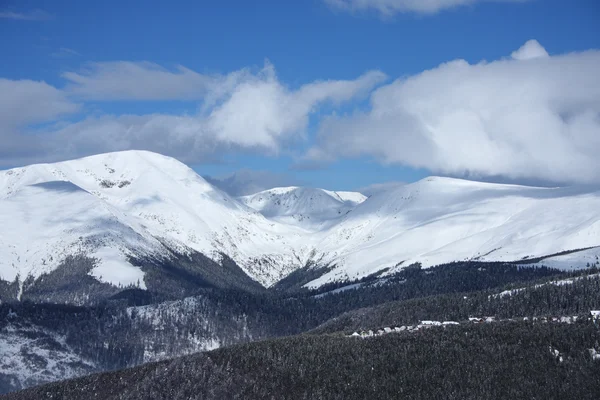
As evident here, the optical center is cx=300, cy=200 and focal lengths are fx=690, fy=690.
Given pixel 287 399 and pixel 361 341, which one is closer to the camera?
pixel 287 399

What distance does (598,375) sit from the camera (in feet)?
493

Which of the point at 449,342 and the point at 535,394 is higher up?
the point at 449,342

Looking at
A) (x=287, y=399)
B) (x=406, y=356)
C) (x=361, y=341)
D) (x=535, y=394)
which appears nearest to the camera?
(x=535, y=394)

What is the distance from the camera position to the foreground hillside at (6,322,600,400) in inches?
6004

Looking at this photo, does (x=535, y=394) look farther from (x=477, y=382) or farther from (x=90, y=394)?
(x=90, y=394)

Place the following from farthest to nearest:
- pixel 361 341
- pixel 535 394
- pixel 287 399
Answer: pixel 361 341
pixel 287 399
pixel 535 394

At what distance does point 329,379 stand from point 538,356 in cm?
4926

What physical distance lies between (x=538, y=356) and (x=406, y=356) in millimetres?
30761

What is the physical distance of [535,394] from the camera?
481ft

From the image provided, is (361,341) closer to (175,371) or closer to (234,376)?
(234,376)

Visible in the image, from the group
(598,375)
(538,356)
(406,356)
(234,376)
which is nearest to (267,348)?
(234,376)

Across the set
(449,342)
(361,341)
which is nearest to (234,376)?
(361,341)

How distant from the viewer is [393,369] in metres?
164

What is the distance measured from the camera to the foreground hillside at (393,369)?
152 meters
